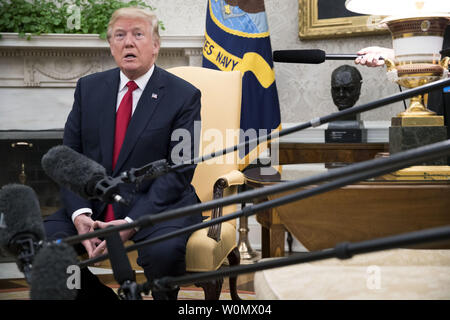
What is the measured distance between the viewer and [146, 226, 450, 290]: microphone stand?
476mm

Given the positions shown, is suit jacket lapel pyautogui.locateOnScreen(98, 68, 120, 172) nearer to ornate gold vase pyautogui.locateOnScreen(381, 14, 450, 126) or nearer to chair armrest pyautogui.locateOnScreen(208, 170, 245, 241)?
chair armrest pyautogui.locateOnScreen(208, 170, 245, 241)

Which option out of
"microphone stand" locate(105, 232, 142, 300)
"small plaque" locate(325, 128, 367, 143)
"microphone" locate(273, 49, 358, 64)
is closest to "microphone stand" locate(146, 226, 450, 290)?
"microphone stand" locate(105, 232, 142, 300)

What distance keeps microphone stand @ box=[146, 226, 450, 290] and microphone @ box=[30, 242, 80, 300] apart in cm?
12

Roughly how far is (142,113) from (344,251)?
1.79m

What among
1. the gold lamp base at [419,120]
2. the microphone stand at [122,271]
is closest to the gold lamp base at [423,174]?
the gold lamp base at [419,120]

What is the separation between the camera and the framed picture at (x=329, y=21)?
4.29 metres

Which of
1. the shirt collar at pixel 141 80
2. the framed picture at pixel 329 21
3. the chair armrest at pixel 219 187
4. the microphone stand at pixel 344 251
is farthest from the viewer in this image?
the framed picture at pixel 329 21

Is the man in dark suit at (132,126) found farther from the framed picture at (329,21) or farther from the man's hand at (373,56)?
the framed picture at (329,21)

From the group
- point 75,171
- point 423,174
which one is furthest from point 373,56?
point 75,171

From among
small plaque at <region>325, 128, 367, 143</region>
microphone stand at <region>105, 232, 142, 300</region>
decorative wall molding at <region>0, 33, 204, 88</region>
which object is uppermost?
decorative wall molding at <region>0, 33, 204, 88</region>

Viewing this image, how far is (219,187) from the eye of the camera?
7.46 ft

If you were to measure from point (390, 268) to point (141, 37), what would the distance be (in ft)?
5.30

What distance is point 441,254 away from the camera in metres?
1.22

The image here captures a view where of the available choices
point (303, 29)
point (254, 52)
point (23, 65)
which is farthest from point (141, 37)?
point (23, 65)
